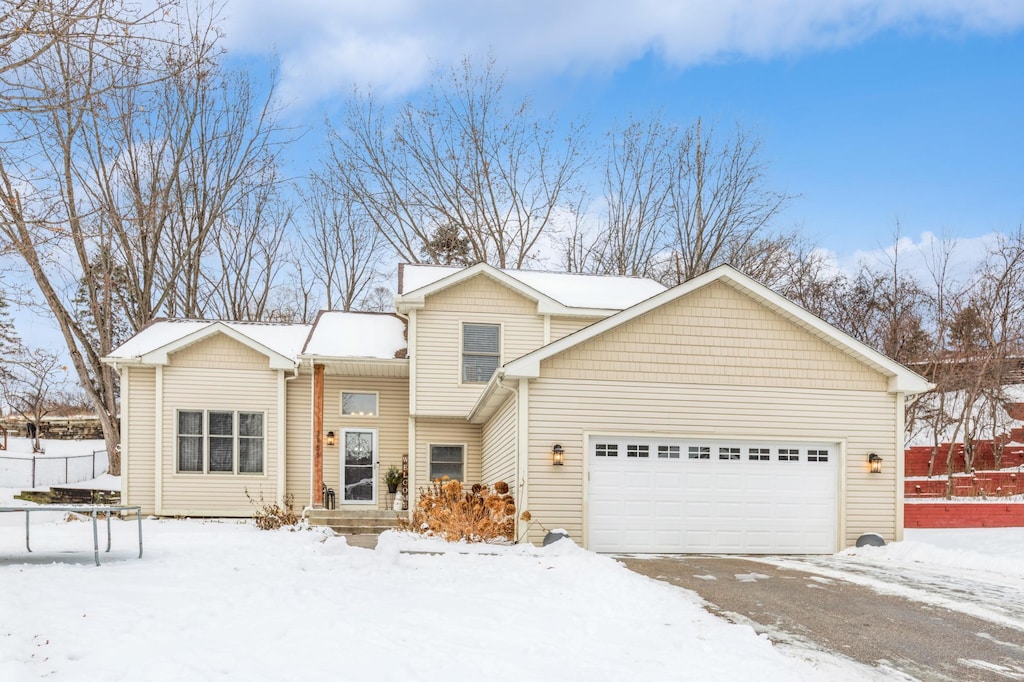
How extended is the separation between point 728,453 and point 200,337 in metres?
11.7

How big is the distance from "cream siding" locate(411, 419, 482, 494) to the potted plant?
0.68 m

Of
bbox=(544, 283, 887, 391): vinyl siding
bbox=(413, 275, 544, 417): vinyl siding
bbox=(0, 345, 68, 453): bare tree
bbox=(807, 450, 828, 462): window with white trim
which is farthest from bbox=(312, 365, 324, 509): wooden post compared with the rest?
bbox=(807, 450, 828, 462): window with white trim

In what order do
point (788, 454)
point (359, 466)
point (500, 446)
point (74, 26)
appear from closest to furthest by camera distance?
point (74, 26)
point (788, 454)
point (500, 446)
point (359, 466)

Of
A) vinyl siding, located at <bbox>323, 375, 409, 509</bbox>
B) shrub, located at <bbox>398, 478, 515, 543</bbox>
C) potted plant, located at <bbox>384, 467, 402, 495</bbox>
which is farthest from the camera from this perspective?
vinyl siding, located at <bbox>323, 375, 409, 509</bbox>

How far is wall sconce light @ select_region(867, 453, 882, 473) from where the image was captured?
48.1ft

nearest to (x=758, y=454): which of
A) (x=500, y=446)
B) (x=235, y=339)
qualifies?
(x=500, y=446)

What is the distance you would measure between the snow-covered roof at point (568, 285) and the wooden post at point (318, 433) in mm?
2535

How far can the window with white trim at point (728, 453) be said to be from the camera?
571 inches

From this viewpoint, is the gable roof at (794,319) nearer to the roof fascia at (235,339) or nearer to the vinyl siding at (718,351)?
the vinyl siding at (718,351)

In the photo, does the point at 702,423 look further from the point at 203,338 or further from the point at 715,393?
the point at 203,338

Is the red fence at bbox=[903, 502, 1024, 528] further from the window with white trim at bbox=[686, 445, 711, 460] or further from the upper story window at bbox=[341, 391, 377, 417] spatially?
the upper story window at bbox=[341, 391, 377, 417]

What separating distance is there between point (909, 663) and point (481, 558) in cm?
583

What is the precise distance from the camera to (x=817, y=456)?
14.8 meters

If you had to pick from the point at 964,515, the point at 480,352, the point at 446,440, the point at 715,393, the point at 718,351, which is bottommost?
the point at 964,515
